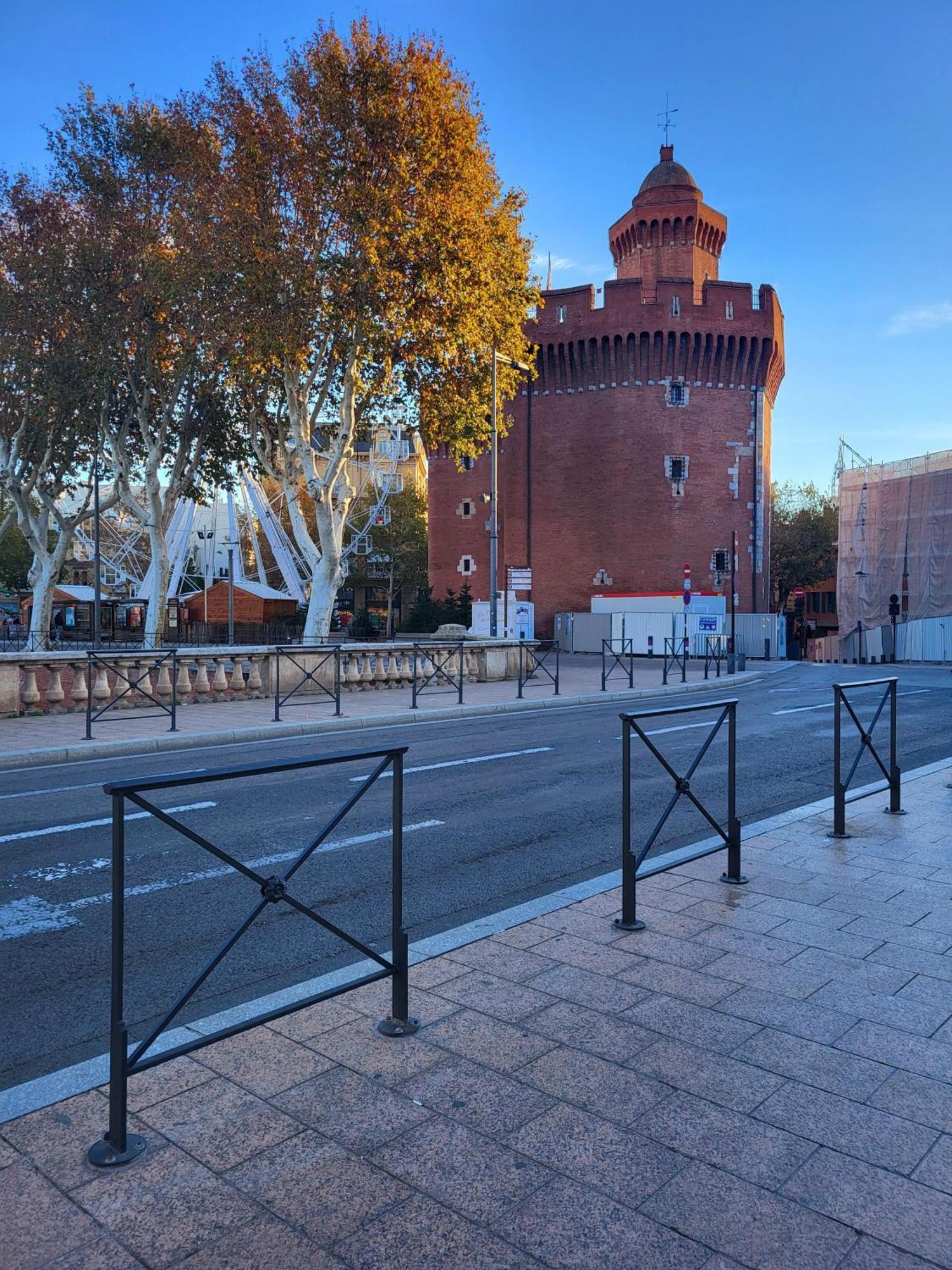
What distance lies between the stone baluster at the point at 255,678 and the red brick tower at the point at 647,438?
29.9 metres

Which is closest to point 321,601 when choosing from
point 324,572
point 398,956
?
point 324,572

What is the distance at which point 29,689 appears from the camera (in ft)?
49.5

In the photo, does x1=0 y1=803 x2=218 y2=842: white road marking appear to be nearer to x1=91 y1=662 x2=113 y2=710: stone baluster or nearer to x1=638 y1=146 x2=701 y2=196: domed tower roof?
x1=91 y1=662 x2=113 y2=710: stone baluster

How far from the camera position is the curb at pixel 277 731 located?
1162 centimetres

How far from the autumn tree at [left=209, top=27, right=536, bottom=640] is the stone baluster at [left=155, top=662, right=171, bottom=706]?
299 inches

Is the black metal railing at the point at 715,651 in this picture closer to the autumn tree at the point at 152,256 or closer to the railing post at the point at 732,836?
the autumn tree at the point at 152,256

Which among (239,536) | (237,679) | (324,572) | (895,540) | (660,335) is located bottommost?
(237,679)

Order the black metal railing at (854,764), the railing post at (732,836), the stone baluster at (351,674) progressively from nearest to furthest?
the railing post at (732,836) < the black metal railing at (854,764) < the stone baluster at (351,674)

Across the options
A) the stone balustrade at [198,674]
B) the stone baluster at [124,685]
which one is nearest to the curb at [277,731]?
the stone balustrade at [198,674]

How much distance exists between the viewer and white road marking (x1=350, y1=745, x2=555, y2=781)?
1051 cm

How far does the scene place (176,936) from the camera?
5047 mm

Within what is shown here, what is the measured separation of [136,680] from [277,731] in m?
3.02

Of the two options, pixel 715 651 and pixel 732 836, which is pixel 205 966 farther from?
pixel 715 651

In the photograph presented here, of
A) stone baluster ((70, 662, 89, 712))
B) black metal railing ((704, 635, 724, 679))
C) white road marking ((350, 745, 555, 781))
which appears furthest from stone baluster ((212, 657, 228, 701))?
black metal railing ((704, 635, 724, 679))
